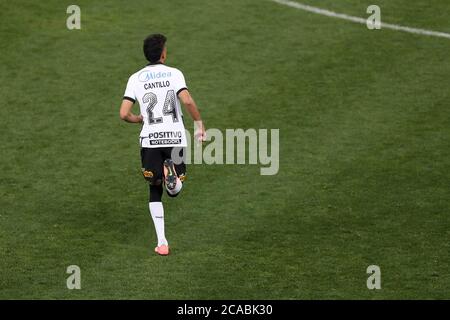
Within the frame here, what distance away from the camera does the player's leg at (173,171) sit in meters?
14.1

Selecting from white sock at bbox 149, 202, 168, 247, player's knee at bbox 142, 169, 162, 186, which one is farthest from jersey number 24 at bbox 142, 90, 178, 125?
white sock at bbox 149, 202, 168, 247

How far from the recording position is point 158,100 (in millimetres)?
14039

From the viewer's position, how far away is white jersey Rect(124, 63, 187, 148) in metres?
14.0

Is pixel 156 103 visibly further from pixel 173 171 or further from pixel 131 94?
pixel 173 171

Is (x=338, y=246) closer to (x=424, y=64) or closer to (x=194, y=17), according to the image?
(x=424, y=64)

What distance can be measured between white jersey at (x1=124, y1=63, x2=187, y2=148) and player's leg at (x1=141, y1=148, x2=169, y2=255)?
123 mm

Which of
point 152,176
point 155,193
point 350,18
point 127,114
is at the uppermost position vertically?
point 350,18

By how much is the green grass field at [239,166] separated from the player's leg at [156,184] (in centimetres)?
25

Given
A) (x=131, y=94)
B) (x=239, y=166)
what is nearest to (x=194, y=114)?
(x=131, y=94)

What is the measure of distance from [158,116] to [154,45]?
2.85 feet

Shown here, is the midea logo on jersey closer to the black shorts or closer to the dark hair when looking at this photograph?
the dark hair

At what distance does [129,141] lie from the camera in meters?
17.6

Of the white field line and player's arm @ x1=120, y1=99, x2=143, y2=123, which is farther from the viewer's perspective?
the white field line

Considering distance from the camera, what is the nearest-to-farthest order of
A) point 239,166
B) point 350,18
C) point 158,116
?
point 158,116 → point 239,166 → point 350,18
